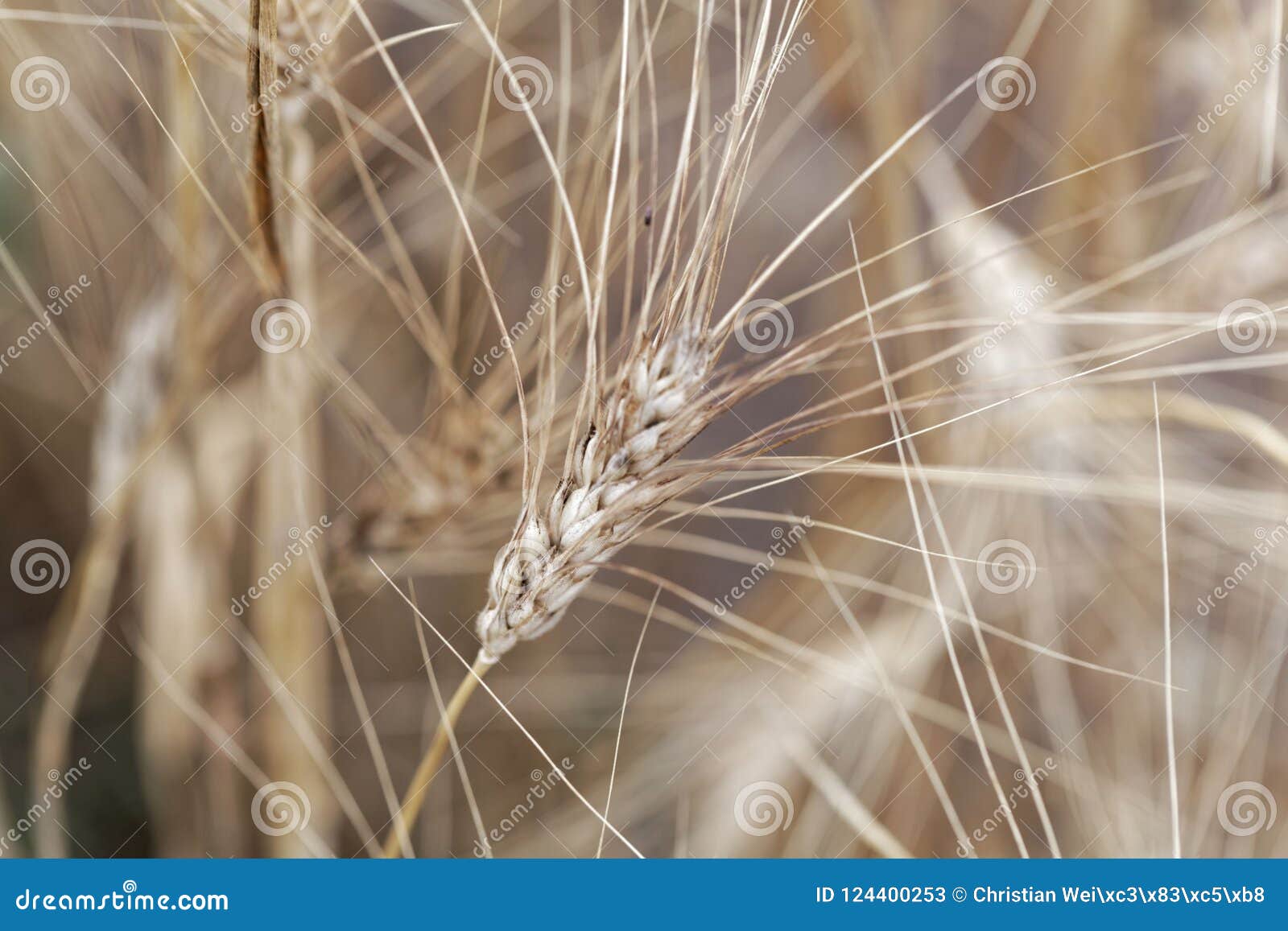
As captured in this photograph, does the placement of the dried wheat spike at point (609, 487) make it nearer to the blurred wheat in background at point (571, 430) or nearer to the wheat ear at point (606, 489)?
the wheat ear at point (606, 489)

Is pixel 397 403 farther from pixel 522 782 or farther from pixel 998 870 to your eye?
pixel 998 870

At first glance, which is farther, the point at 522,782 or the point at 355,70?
the point at 522,782

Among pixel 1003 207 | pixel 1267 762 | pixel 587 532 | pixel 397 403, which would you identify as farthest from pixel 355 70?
pixel 1267 762

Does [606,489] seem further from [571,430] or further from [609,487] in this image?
[571,430]

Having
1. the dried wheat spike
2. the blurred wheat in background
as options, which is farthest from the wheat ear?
the blurred wheat in background

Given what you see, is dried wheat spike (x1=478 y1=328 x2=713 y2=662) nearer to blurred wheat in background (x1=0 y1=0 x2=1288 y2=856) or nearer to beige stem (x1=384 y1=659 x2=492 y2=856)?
beige stem (x1=384 y1=659 x2=492 y2=856)

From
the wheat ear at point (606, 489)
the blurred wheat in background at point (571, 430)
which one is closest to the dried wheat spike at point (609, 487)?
the wheat ear at point (606, 489)
